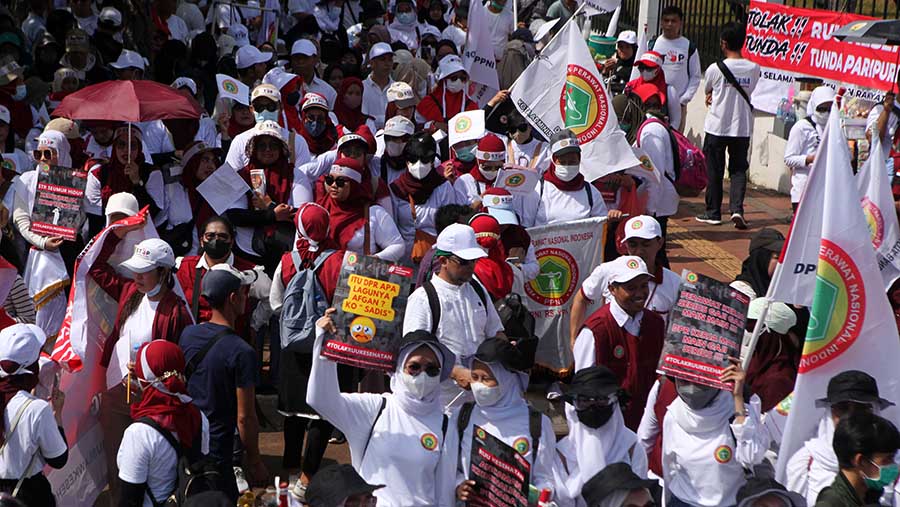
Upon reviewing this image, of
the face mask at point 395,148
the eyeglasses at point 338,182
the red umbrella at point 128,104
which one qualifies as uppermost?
the red umbrella at point 128,104

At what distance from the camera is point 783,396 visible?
7000 mm

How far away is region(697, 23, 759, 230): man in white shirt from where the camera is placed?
13.6 metres

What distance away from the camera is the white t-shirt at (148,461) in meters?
5.78

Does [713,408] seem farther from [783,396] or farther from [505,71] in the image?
[505,71]

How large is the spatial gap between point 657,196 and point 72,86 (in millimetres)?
5669

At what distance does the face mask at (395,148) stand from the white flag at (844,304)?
3861 mm

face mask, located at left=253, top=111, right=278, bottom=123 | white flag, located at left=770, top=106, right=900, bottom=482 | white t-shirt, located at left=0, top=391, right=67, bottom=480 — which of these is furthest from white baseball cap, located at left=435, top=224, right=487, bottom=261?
face mask, located at left=253, top=111, right=278, bottom=123

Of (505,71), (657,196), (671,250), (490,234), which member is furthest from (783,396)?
(505,71)

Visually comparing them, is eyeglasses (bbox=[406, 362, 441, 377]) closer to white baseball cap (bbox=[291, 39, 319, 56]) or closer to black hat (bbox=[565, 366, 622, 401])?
black hat (bbox=[565, 366, 622, 401])

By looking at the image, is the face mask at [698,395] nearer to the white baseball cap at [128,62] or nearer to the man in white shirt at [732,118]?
the white baseball cap at [128,62]

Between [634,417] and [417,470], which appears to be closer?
[417,470]

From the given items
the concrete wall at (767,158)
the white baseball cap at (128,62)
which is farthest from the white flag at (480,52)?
the concrete wall at (767,158)

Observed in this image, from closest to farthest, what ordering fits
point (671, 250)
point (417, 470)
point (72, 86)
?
point (417, 470) → point (72, 86) → point (671, 250)

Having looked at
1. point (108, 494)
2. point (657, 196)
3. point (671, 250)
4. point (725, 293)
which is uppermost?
point (725, 293)
